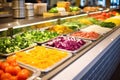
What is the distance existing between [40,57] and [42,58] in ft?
0.12

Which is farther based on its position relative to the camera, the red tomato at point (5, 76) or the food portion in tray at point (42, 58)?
the food portion in tray at point (42, 58)

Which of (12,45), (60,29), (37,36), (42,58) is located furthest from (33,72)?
(60,29)

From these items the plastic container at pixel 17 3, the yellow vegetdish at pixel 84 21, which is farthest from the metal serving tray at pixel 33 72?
the yellow vegetdish at pixel 84 21

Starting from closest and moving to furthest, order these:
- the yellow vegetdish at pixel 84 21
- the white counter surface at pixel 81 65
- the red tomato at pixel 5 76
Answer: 1. the red tomato at pixel 5 76
2. the white counter surface at pixel 81 65
3. the yellow vegetdish at pixel 84 21

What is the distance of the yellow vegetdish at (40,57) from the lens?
183cm

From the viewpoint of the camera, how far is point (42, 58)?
1955 millimetres

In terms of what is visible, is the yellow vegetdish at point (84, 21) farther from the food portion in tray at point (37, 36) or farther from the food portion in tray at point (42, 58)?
the food portion in tray at point (42, 58)

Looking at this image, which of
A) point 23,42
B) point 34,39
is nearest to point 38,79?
point 23,42

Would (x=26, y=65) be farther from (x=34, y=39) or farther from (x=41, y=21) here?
(x=41, y=21)

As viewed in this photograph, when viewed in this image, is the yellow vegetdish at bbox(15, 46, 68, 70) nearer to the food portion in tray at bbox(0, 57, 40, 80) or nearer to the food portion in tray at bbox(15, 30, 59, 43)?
the food portion in tray at bbox(0, 57, 40, 80)

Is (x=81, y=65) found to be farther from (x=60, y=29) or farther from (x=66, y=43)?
(x=60, y=29)

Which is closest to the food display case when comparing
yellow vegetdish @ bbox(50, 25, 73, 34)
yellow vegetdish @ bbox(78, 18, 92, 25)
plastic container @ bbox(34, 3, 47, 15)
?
yellow vegetdish @ bbox(50, 25, 73, 34)

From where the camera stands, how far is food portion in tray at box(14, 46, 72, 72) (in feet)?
5.94

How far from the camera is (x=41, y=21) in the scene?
9.67 ft
